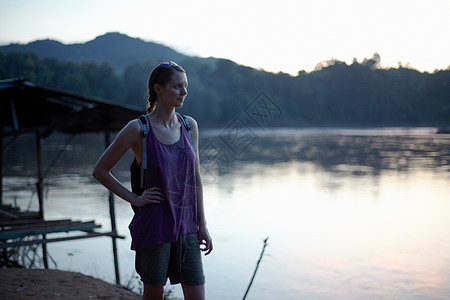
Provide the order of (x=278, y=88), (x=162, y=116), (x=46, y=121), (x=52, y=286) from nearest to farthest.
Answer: (x=162, y=116) → (x=52, y=286) → (x=46, y=121) → (x=278, y=88)

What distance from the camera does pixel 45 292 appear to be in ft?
14.3

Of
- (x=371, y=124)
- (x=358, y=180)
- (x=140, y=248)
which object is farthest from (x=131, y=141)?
(x=371, y=124)

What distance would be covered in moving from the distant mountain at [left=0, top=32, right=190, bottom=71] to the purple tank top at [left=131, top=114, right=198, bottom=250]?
146209 millimetres

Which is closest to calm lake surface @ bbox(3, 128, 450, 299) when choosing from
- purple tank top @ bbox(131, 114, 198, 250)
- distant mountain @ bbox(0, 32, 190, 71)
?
purple tank top @ bbox(131, 114, 198, 250)

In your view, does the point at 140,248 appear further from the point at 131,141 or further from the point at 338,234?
the point at 338,234

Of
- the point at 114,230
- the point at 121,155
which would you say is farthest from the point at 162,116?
the point at 114,230

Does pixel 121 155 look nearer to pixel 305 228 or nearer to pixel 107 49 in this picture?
pixel 305 228

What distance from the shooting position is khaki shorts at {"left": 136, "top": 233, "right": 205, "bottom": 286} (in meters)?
2.01

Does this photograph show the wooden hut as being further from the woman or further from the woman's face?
the woman's face

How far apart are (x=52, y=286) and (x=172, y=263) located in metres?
3.07

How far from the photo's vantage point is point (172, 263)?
6.84 ft

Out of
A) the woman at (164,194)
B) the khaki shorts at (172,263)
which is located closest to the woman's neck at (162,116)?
the woman at (164,194)

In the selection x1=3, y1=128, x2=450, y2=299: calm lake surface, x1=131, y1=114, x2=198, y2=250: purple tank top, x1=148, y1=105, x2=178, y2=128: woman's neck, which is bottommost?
x1=3, y1=128, x2=450, y2=299: calm lake surface

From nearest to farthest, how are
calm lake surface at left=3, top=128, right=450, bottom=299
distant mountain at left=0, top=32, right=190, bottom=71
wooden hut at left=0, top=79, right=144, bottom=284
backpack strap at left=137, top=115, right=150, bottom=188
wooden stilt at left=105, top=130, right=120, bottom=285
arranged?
backpack strap at left=137, top=115, right=150, bottom=188, wooden hut at left=0, top=79, right=144, bottom=284, wooden stilt at left=105, top=130, right=120, bottom=285, calm lake surface at left=3, top=128, right=450, bottom=299, distant mountain at left=0, top=32, right=190, bottom=71
